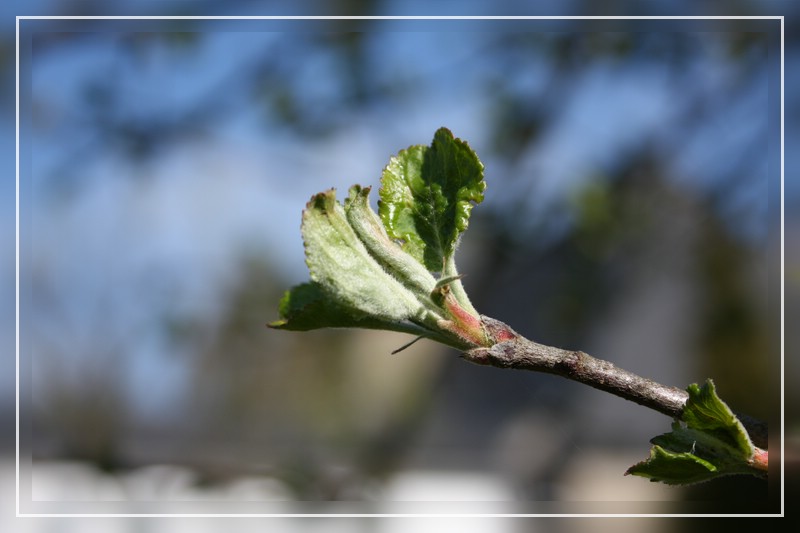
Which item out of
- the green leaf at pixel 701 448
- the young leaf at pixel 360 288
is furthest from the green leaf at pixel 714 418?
the young leaf at pixel 360 288

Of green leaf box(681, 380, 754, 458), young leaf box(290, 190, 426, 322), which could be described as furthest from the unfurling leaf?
green leaf box(681, 380, 754, 458)

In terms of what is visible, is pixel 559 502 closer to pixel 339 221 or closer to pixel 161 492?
pixel 161 492

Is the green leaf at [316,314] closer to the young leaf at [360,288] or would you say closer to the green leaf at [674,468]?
the young leaf at [360,288]

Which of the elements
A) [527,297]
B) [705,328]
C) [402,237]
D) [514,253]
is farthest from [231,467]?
[705,328]

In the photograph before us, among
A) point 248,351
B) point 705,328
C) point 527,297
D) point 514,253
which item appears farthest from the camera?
point 248,351

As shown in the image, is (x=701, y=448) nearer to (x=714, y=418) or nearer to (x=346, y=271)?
(x=714, y=418)

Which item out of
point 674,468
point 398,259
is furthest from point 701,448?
point 398,259
